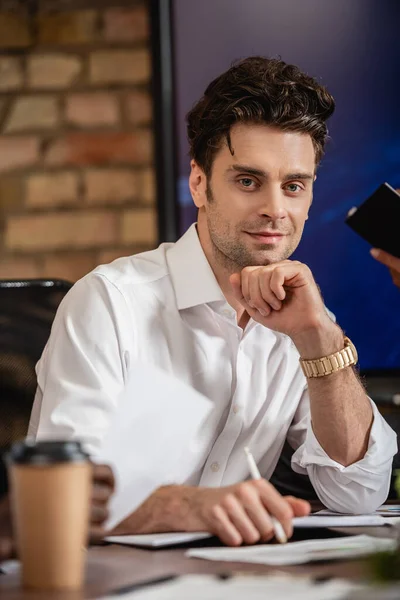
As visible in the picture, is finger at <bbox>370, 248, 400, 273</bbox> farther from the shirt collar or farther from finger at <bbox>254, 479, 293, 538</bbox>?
finger at <bbox>254, 479, 293, 538</bbox>

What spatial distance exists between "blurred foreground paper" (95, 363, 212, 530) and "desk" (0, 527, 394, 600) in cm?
7

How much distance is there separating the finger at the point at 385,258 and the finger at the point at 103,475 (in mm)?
804

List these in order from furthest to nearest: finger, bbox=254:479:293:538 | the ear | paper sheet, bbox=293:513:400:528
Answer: the ear, paper sheet, bbox=293:513:400:528, finger, bbox=254:479:293:538

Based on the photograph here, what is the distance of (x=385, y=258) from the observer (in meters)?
1.66

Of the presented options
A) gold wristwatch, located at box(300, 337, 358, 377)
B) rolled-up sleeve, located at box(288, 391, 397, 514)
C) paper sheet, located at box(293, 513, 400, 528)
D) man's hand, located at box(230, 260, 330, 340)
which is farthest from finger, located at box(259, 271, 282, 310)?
paper sheet, located at box(293, 513, 400, 528)

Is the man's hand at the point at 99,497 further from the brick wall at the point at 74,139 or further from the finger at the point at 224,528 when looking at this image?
the brick wall at the point at 74,139

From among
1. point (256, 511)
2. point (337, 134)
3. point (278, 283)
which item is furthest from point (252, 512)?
point (337, 134)

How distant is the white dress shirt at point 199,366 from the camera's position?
1.41m

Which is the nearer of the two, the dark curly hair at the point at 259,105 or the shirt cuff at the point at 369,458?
the shirt cuff at the point at 369,458

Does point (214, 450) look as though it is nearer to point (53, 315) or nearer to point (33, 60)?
point (53, 315)

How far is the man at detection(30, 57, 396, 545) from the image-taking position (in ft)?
4.80

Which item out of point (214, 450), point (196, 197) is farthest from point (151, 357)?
point (196, 197)

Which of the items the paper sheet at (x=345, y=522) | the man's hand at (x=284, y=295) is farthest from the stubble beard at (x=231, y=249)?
the paper sheet at (x=345, y=522)

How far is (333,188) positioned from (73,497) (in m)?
1.78
